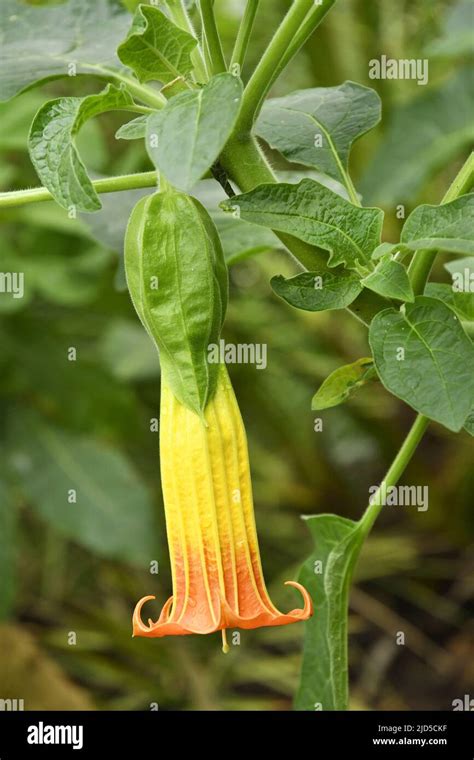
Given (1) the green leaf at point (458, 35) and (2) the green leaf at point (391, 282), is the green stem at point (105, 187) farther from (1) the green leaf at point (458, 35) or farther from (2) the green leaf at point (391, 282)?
(1) the green leaf at point (458, 35)

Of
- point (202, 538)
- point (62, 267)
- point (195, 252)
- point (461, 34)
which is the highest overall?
point (461, 34)

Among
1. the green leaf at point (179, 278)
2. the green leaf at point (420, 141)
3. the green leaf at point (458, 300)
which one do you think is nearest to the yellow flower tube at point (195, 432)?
the green leaf at point (179, 278)

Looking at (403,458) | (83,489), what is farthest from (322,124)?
(83,489)

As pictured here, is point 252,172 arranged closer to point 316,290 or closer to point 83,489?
point 316,290

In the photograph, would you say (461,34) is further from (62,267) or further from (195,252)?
(195,252)

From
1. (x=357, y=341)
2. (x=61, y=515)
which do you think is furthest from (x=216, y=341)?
(x=357, y=341)

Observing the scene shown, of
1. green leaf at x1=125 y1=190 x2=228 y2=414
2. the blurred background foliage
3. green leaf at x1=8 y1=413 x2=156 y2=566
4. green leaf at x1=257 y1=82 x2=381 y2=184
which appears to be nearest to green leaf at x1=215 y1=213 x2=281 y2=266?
green leaf at x1=257 y1=82 x2=381 y2=184
